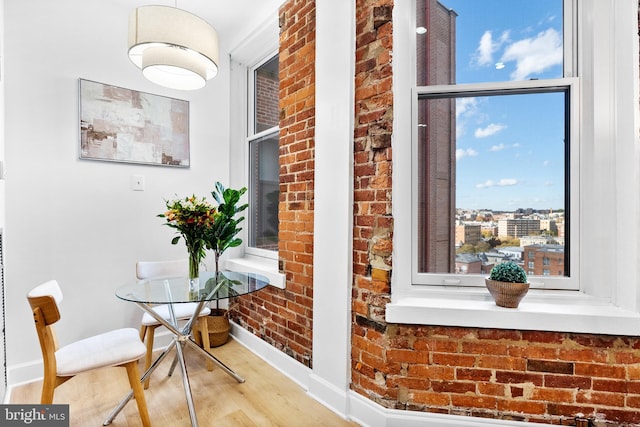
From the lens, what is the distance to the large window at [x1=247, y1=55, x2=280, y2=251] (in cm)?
304

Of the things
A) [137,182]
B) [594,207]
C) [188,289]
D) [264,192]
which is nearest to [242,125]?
[264,192]

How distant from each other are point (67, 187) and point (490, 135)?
2.92 metres

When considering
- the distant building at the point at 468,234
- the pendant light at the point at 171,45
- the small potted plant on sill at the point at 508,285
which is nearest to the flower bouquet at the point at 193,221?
the pendant light at the point at 171,45

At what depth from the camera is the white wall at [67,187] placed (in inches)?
90.3

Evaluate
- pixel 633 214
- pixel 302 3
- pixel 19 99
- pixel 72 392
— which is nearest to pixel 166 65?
pixel 302 3

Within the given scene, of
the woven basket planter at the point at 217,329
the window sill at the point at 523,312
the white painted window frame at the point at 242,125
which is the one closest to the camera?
the window sill at the point at 523,312

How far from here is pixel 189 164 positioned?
9.97 feet

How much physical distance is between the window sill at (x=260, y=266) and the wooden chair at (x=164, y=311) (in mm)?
494

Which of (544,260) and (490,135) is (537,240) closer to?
(544,260)

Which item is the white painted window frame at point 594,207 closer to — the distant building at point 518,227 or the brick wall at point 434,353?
the brick wall at point 434,353

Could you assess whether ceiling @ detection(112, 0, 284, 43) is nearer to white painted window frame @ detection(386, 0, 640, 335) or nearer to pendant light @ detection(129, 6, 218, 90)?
pendant light @ detection(129, 6, 218, 90)

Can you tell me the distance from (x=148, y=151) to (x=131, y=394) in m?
1.83

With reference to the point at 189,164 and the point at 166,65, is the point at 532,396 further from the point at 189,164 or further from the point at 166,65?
the point at 189,164

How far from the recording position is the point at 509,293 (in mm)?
1633
